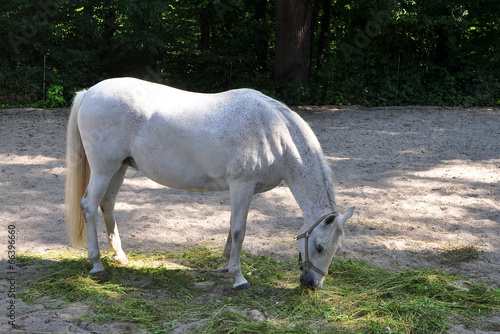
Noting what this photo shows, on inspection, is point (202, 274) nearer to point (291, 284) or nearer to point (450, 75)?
point (291, 284)

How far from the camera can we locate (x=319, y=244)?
4078 millimetres

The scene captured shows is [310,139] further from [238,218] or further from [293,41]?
[293,41]

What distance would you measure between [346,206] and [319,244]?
2.85m

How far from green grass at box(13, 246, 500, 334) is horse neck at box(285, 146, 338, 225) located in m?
0.75

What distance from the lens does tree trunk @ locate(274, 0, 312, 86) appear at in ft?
44.5

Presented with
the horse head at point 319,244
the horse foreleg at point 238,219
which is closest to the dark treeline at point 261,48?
the horse foreleg at point 238,219

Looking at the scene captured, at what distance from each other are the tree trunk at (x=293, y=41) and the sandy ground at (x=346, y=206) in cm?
365

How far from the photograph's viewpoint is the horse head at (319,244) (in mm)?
4066

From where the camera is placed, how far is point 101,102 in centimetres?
450

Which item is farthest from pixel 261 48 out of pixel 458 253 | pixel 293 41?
pixel 458 253

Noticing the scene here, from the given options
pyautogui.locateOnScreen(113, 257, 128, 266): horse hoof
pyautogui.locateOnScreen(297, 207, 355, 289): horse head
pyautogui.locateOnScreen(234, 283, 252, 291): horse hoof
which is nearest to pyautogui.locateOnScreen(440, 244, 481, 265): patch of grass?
pyautogui.locateOnScreen(297, 207, 355, 289): horse head

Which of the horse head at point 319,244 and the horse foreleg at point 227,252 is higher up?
the horse head at point 319,244

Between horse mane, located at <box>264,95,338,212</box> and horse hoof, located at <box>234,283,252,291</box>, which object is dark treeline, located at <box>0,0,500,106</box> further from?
horse hoof, located at <box>234,283,252,291</box>

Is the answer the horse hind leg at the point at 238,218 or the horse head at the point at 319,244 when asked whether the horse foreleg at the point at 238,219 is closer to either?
the horse hind leg at the point at 238,218
